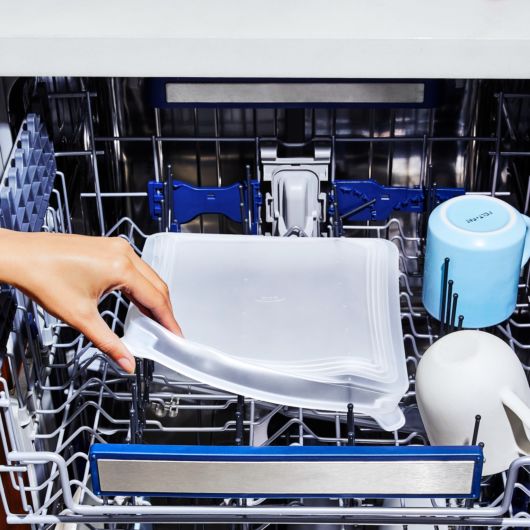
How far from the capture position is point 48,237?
762 mm

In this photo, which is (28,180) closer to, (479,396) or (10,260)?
(10,260)

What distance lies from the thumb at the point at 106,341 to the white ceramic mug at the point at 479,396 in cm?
25

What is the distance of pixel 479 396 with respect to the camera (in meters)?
0.79

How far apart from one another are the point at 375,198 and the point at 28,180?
14.8 inches

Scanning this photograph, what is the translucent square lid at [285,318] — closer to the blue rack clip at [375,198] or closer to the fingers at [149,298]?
the fingers at [149,298]

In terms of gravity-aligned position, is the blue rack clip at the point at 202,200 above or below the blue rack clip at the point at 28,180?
below

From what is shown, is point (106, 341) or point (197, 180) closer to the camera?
point (106, 341)

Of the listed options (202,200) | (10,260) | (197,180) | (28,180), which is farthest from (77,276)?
(197,180)

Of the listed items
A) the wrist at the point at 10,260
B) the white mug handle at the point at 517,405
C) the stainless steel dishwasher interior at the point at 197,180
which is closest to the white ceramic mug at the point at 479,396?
the white mug handle at the point at 517,405

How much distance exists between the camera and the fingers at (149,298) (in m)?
0.79
